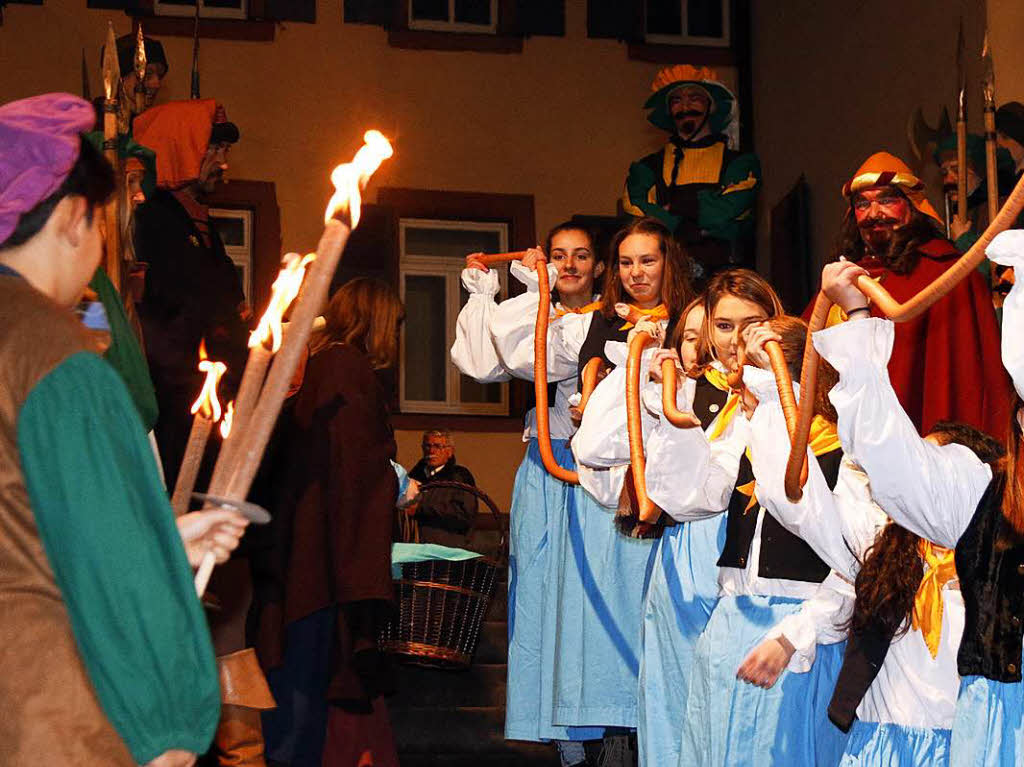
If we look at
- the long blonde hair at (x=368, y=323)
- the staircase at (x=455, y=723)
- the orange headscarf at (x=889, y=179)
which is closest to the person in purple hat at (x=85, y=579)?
the long blonde hair at (x=368, y=323)

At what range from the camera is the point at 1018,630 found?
3363 millimetres

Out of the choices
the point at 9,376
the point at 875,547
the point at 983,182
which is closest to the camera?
the point at 9,376

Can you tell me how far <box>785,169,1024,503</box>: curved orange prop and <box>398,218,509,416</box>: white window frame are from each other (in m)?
9.29

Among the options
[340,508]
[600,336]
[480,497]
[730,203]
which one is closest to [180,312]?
[340,508]

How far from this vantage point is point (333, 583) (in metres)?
5.12

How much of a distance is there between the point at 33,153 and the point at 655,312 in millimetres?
4037

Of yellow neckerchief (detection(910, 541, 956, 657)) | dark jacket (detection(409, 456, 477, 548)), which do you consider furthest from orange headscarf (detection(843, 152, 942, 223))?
dark jacket (detection(409, 456, 477, 548))

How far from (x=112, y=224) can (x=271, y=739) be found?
1662 mm

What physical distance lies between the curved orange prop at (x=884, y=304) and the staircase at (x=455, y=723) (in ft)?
10.6

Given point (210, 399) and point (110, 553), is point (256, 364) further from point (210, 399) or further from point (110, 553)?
point (210, 399)

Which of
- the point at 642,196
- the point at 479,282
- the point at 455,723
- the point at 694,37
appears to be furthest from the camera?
the point at 694,37

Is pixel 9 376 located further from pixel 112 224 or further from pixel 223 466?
pixel 112 224

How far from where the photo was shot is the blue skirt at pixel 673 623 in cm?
507

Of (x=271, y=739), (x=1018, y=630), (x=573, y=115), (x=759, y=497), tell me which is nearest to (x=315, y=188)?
(x=573, y=115)
